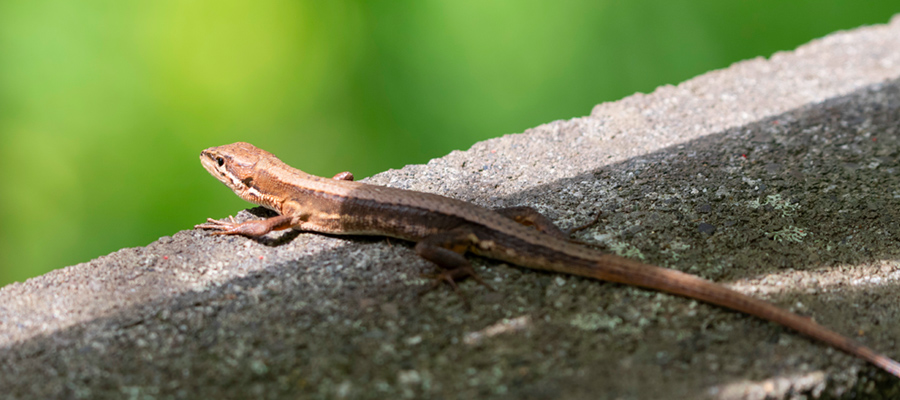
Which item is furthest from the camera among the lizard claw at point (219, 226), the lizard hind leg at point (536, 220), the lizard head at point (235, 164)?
the lizard head at point (235, 164)

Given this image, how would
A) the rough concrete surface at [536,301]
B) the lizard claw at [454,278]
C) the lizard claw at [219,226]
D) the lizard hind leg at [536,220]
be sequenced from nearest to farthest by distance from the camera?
1. the rough concrete surface at [536,301]
2. the lizard claw at [454,278]
3. the lizard hind leg at [536,220]
4. the lizard claw at [219,226]

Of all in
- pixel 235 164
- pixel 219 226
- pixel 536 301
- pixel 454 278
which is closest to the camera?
pixel 536 301

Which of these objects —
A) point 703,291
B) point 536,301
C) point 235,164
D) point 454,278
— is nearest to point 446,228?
point 454,278

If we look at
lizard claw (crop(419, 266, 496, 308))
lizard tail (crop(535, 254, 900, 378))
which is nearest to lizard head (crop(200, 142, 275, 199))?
lizard claw (crop(419, 266, 496, 308))

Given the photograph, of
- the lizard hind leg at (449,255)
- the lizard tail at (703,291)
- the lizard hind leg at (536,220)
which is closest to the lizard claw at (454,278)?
the lizard hind leg at (449,255)

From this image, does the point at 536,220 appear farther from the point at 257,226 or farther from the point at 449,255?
the point at 257,226

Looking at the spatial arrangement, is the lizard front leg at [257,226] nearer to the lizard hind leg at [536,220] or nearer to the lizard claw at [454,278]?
the lizard claw at [454,278]

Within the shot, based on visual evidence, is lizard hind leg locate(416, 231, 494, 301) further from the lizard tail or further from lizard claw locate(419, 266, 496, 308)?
the lizard tail
